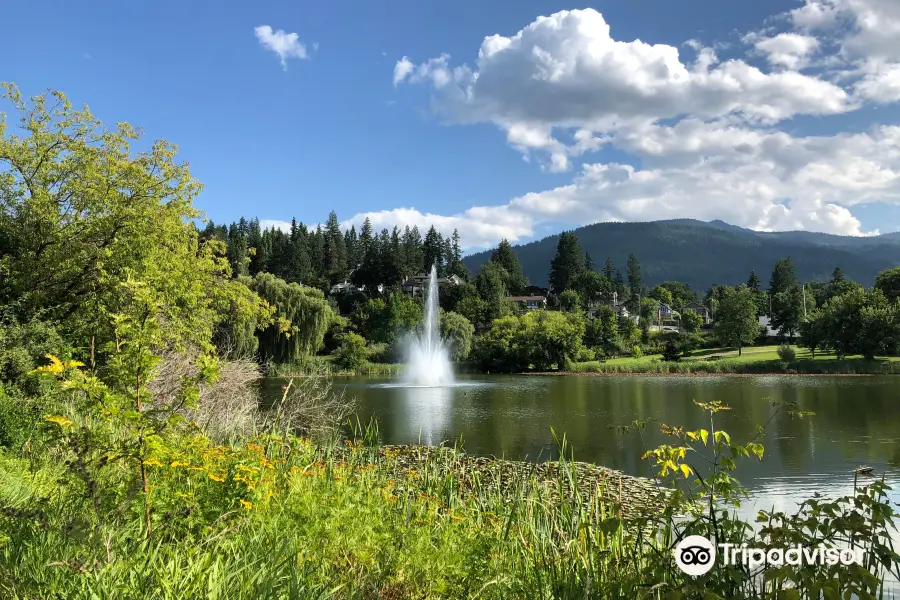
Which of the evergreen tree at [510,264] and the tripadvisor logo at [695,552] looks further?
the evergreen tree at [510,264]

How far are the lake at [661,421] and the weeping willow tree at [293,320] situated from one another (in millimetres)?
6171

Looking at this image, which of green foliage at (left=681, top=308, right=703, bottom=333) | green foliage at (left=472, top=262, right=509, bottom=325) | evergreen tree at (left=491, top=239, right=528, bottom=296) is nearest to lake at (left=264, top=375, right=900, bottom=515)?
green foliage at (left=472, top=262, right=509, bottom=325)

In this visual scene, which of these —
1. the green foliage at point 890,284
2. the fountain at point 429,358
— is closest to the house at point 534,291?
the fountain at point 429,358

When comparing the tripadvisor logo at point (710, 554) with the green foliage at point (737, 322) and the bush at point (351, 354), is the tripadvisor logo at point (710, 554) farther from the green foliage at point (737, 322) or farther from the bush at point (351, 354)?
the green foliage at point (737, 322)

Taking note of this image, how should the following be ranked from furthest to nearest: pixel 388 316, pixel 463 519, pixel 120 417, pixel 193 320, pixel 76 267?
1. pixel 388 316
2. pixel 193 320
3. pixel 76 267
4. pixel 463 519
5. pixel 120 417

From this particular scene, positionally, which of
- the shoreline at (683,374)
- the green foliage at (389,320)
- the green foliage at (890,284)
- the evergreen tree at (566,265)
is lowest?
the shoreline at (683,374)

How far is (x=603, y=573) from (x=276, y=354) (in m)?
36.2

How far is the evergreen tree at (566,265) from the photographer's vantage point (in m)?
104

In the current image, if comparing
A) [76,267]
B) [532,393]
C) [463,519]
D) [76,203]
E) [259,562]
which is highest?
[76,203]

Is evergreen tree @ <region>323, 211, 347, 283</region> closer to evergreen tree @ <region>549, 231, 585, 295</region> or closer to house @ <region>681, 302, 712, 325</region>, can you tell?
evergreen tree @ <region>549, 231, 585, 295</region>

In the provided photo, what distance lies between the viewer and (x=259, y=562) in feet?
11.3

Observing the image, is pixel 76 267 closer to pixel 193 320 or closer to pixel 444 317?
pixel 193 320

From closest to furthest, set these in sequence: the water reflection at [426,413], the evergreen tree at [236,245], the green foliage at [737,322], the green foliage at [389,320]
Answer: the water reflection at [426,413] → the green foliage at [737,322] → the green foliage at [389,320] → the evergreen tree at [236,245]

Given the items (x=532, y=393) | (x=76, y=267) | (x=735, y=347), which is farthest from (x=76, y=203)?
(x=735, y=347)
